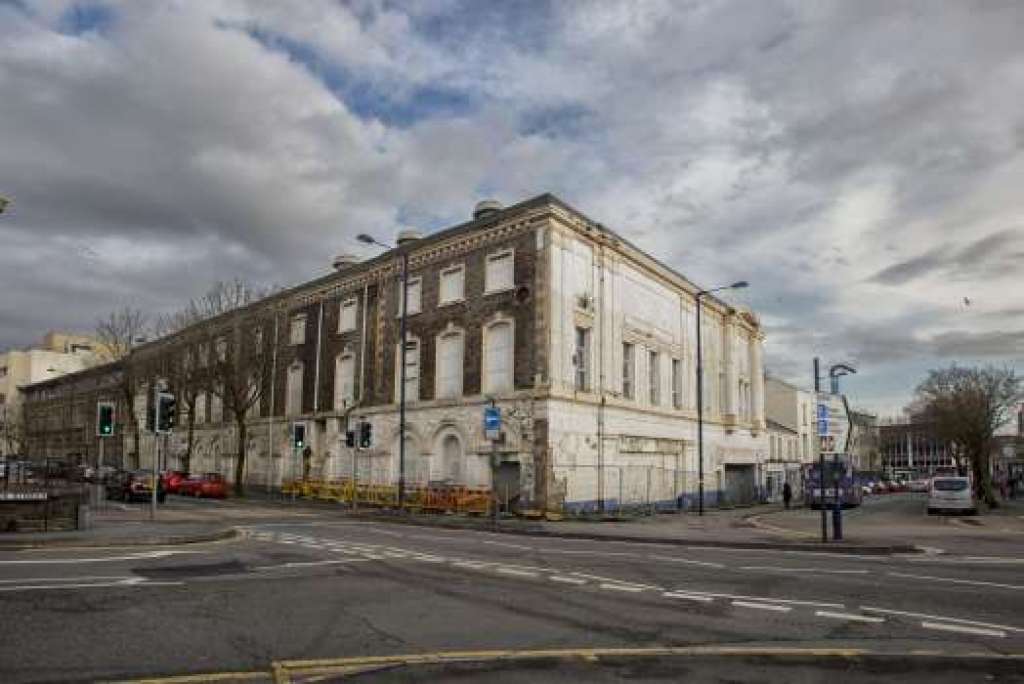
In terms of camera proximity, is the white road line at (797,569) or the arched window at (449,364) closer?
the white road line at (797,569)

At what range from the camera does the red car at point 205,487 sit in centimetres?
4372

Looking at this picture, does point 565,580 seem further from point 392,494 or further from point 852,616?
point 392,494

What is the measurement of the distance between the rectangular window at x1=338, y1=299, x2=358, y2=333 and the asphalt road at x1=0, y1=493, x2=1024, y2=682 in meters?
26.7

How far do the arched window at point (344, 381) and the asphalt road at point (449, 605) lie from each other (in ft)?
83.7

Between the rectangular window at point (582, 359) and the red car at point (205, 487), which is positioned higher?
the rectangular window at point (582, 359)

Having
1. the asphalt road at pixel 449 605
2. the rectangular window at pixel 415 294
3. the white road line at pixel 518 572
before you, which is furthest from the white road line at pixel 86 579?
the rectangular window at pixel 415 294

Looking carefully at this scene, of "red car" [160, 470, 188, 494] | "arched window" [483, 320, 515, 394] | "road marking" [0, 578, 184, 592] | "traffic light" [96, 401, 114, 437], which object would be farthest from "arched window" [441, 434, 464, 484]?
"road marking" [0, 578, 184, 592]

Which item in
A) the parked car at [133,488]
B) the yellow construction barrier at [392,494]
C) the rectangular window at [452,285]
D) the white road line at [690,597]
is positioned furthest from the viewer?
the parked car at [133,488]

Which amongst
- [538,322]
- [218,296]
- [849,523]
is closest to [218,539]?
[538,322]

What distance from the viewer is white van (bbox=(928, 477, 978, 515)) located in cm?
3834

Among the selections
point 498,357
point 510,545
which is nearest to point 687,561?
point 510,545

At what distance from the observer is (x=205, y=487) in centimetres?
4388

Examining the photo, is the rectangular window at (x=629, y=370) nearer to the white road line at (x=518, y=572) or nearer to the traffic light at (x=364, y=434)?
the traffic light at (x=364, y=434)

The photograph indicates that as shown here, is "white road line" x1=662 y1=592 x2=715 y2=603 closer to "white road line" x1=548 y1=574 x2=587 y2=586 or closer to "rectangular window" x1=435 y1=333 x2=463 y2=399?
"white road line" x1=548 y1=574 x2=587 y2=586
